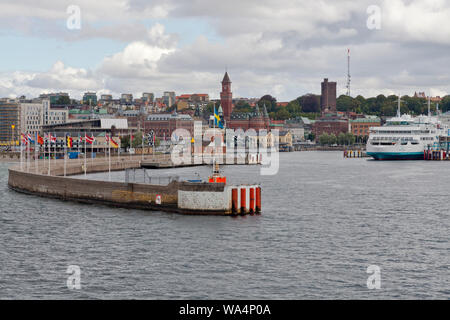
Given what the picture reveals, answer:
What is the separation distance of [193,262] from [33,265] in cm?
876

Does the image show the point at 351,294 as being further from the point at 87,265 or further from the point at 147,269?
the point at 87,265

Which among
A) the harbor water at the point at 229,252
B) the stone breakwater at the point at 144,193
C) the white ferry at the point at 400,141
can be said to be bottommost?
the harbor water at the point at 229,252

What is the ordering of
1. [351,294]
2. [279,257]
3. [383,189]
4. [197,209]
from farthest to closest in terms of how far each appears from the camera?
[383,189] < [197,209] < [279,257] < [351,294]

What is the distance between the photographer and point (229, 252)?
39125 millimetres

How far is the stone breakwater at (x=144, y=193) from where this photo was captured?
50688mm

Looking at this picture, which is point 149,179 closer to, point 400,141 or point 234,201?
point 234,201

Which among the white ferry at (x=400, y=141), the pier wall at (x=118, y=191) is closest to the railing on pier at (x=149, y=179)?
the pier wall at (x=118, y=191)

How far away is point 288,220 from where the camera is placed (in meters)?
52.2

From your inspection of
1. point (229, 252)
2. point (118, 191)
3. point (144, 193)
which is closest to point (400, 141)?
point (118, 191)

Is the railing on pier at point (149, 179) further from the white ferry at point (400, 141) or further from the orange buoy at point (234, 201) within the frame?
the white ferry at point (400, 141)

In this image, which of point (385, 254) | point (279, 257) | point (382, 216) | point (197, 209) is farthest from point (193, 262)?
point (382, 216)

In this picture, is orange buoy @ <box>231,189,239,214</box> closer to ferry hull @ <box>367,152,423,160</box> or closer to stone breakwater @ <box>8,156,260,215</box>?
stone breakwater @ <box>8,156,260,215</box>

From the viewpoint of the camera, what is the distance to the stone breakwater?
50.7 meters

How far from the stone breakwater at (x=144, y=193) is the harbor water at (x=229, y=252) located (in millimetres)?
1274
